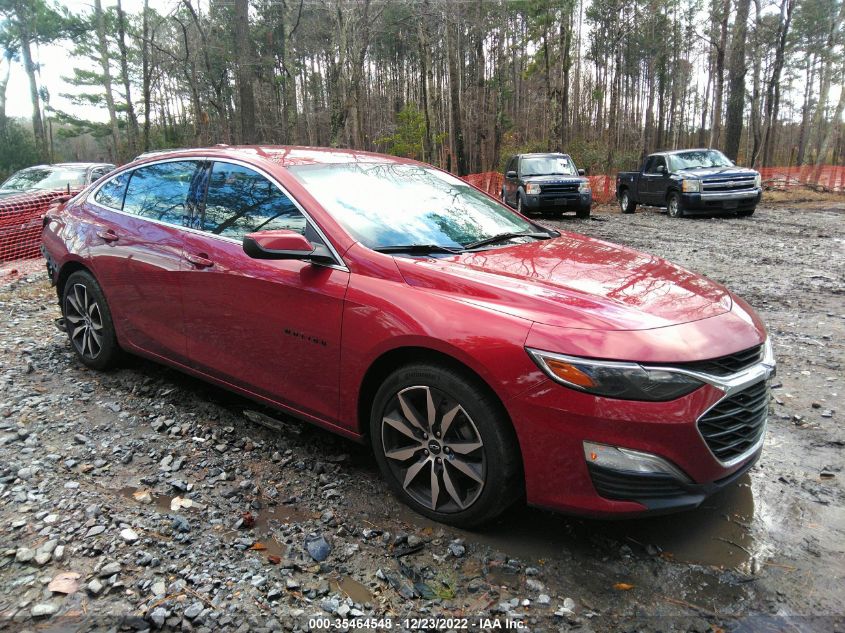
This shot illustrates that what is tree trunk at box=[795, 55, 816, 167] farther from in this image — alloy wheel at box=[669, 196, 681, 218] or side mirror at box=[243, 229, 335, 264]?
side mirror at box=[243, 229, 335, 264]

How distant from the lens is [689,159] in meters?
16.6

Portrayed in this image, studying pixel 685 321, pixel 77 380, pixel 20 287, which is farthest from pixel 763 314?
pixel 20 287

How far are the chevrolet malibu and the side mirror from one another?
10mm

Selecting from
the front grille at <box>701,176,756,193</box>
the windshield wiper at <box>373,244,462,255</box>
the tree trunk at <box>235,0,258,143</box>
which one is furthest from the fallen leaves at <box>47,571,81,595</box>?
the front grille at <box>701,176,756,193</box>

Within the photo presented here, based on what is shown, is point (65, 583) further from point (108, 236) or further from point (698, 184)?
point (698, 184)

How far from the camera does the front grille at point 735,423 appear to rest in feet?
7.72

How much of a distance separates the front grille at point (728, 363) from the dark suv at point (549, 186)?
1403cm

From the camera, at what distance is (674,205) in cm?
1648

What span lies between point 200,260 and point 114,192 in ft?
5.13

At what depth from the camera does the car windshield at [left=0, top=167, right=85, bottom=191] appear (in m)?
12.2

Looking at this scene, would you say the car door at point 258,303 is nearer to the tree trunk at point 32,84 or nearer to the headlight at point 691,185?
the headlight at point 691,185

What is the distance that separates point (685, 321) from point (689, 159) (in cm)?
1613

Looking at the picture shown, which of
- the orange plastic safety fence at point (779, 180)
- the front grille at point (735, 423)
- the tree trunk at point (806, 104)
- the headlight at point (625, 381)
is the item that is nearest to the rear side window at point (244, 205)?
the headlight at point (625, 381)

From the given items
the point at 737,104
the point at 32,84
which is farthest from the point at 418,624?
the point at 32,84
